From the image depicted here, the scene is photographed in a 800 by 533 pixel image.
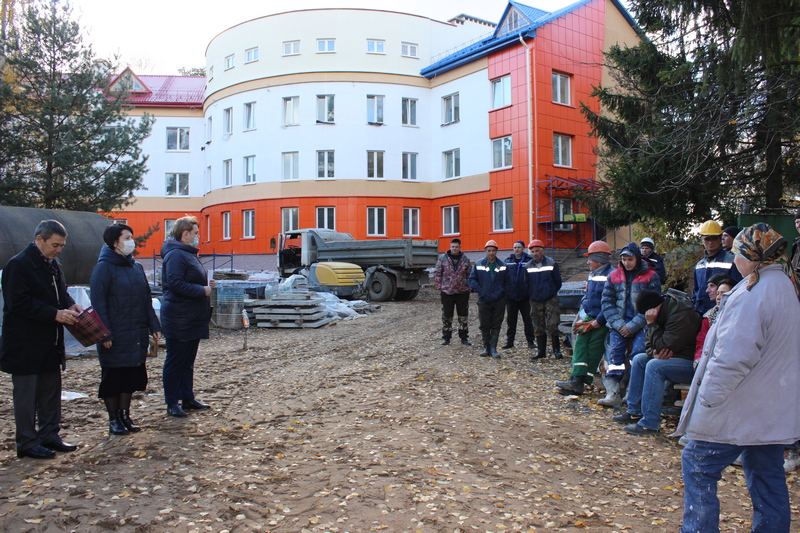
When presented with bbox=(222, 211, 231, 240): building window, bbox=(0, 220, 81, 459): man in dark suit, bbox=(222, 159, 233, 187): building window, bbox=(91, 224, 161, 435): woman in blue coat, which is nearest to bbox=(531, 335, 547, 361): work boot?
bbox=(91, 224, 161, 435): woman in blue coat

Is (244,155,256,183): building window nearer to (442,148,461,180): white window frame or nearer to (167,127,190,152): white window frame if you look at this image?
(167,127,190,152): white window frame

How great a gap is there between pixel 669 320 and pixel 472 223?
22.3m

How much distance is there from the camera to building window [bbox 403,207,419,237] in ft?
96.8

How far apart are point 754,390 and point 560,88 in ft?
81.6

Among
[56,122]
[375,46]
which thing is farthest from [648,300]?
[375,46]

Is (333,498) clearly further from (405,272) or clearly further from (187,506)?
(405,272)

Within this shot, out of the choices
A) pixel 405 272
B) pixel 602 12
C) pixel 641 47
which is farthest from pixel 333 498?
pixel 602 12

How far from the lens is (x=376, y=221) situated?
29156 millimetres

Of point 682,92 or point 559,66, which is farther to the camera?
point 559,66

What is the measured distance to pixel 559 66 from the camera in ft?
83.1

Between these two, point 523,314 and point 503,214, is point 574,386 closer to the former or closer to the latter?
point 523,314

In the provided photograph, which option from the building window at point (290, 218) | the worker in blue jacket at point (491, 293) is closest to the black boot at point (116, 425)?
the worker in blue jacket at point (491, 293)

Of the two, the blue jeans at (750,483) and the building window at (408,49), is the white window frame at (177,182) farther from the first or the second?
the blue jeans at (750,483)

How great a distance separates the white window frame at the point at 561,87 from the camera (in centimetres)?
2555
